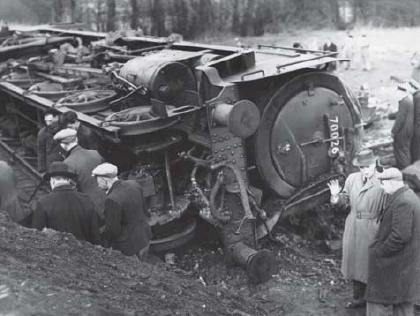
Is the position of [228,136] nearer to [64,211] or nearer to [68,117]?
[68,117]

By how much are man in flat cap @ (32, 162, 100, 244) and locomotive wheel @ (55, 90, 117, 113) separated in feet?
10.4

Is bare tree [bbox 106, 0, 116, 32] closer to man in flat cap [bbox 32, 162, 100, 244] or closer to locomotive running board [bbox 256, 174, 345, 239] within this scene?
locomotive running board [bbox 256, 174, 345, 239]

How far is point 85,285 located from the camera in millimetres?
3832

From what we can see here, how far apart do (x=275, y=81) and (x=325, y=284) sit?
7.88 feet

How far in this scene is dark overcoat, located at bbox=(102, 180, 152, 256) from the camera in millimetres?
5410

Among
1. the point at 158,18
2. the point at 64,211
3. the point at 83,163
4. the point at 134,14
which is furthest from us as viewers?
the point at 158,18

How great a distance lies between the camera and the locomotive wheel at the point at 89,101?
8.31m

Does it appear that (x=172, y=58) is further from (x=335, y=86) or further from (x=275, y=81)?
(x=335, y=86)

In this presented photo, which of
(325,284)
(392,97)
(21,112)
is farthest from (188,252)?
(392,97)

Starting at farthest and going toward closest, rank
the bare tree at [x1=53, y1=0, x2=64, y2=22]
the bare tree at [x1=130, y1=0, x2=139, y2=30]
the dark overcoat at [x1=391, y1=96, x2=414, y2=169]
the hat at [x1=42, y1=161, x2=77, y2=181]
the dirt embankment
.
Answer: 1. the bare tree at [x1=130, y1=0, x2=139, y2=30]
2. the bare tree at [x1=53, y1=0, x2=64, y2=22]
3. the dark overcoat at [x1=391, y1=96, x2=414, y2=169]
4. the hat at [x1=42, y1=161, x2=77, y2=181]
5. the dirt embankment

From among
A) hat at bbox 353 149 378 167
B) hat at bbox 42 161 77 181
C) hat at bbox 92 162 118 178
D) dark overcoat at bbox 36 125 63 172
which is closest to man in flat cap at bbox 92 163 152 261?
hat at bbox 92 162 118 178

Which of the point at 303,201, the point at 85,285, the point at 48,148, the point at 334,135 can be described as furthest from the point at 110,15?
the point at 85,285

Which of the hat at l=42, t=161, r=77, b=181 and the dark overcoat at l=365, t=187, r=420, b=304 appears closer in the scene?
the dark overcoat at l=365, t=187, r=420, b=304

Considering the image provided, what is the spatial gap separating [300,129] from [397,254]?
2.70 meters
